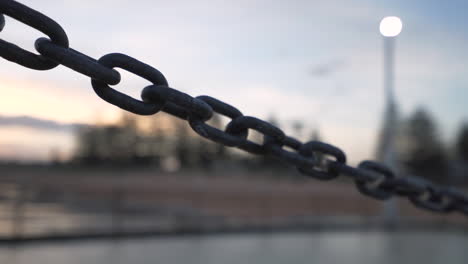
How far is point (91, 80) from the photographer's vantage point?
149cm

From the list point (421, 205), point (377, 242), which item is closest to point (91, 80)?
point (421, 205)

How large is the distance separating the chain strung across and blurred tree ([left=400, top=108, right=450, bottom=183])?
45.5m

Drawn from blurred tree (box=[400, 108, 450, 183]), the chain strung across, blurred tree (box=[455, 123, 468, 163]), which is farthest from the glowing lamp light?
blurred tree (box=[455, 123, 468, 163])

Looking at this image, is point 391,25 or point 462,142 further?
point 462,142

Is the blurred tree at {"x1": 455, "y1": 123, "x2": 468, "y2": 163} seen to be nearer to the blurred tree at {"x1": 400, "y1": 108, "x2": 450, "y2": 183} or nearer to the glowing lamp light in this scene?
the blurred tree at {"x1": 400, "y1": 108, "x2": 450, "y2": 183}

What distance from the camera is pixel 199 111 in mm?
1662

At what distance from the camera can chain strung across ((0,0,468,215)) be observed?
4.53 ft

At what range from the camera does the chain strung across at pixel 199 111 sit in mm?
1382

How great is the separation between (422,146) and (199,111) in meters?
51.9

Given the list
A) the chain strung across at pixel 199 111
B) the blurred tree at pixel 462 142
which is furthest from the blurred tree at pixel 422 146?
the chain strung across at pixel 199 111

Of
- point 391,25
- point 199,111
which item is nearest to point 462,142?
point 391,25

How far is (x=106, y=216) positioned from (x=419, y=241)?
6.77 meters

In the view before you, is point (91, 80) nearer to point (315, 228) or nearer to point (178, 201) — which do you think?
point (315, 228)

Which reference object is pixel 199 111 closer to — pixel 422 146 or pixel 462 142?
pixel 422 146
